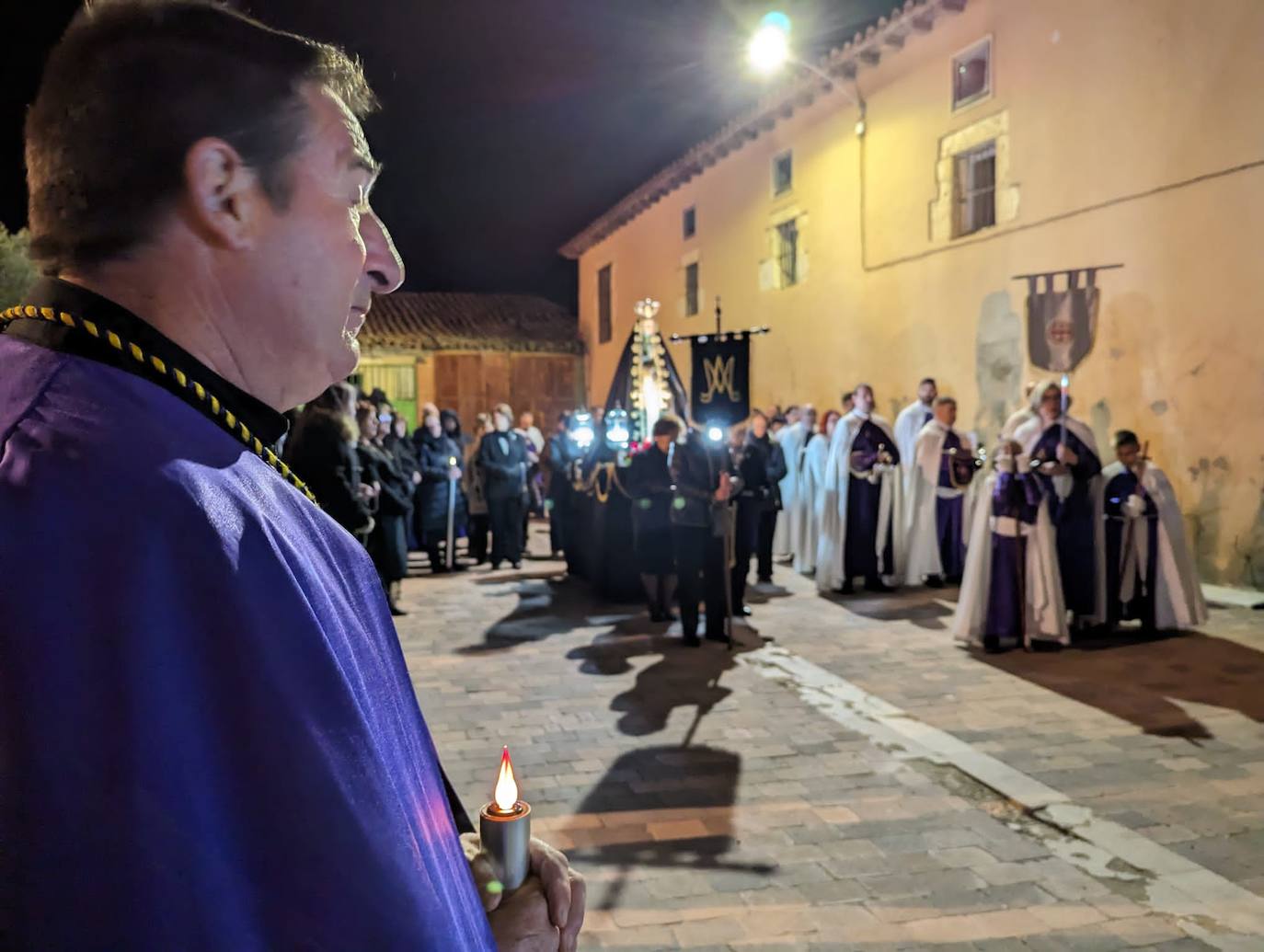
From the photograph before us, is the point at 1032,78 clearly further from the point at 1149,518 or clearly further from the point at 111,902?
the point at 111,902

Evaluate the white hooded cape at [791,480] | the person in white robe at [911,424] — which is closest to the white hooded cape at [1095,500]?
the person in white robe at [911,424]

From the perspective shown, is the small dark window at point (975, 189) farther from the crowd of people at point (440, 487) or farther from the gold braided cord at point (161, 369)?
the gold braided cord at point (161, 369)

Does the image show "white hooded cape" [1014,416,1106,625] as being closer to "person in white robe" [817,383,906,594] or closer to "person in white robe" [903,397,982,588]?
"person in white robe" [903,397,982,588]

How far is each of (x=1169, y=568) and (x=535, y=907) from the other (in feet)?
27.6

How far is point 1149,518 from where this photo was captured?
8.41 m

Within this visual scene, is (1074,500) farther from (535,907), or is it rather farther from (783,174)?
(783,174)

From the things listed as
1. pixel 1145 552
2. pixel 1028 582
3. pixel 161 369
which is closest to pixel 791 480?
pixel 1145 552

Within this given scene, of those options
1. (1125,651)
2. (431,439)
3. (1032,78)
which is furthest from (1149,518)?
(431,439)

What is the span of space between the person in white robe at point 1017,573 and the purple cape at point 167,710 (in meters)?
7.54

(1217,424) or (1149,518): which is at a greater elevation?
(1217,424)

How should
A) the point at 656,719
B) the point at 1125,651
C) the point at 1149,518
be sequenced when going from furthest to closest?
1. the point at 1149,518
2. the point at 1125,651
3. the point at 656,719

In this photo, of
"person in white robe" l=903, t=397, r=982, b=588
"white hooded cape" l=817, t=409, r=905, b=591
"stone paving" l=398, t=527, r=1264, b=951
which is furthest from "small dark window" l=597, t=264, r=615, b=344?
"stone paving" l=398, t=527, r=1264, b=951

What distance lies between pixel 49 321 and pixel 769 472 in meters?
9.98

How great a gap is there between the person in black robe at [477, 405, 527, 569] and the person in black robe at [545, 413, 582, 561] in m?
0.40
